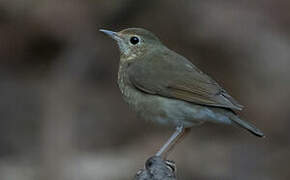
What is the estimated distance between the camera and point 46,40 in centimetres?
1211

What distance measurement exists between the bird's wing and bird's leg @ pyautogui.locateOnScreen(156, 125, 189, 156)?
29 cm

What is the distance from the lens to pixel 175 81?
7152 mm

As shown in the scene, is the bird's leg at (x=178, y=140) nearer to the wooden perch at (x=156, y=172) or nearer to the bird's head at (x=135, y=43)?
the bird's head at (x=135, y=43)

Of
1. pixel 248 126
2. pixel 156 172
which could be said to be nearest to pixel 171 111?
pixel 248 126

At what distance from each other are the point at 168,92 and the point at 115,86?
5843mm

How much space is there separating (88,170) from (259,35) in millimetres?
3705

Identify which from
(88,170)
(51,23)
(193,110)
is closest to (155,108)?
(193,110)

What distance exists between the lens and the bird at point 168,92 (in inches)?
271

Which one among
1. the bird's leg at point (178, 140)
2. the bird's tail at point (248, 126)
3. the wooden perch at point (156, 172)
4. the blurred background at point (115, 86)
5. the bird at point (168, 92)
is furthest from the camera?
the blurred background at point (115, 86)

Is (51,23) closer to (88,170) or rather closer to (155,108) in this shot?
(88,170)

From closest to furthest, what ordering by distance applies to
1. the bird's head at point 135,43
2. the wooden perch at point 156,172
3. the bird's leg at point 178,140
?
the wooden perch at point 156,172 → the bird's leg at point 178,140 → the bird's head at point 135,43

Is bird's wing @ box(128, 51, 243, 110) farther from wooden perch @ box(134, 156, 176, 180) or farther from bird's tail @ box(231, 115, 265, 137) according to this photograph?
wooden perch @ box(134, 156, 176, 180)

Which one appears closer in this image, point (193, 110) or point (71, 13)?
point (193, 110)

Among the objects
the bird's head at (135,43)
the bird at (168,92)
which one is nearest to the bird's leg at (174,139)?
the bird at (168,92)
